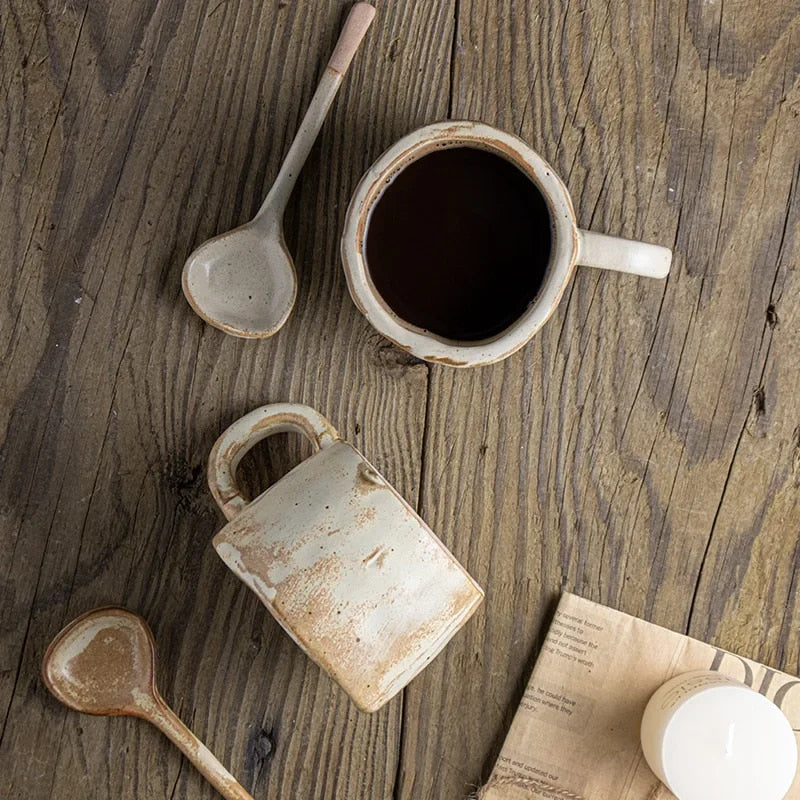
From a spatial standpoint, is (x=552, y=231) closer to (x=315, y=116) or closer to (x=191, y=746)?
(x=315, y=116)

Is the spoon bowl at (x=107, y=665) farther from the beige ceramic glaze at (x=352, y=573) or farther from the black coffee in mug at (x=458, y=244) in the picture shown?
the black coffee in mug at (x=458, y=244)

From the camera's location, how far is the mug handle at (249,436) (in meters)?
0.73

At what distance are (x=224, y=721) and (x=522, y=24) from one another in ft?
2.24

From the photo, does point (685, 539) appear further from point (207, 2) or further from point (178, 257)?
point (207, 2)

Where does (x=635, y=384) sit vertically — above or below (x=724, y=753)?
above

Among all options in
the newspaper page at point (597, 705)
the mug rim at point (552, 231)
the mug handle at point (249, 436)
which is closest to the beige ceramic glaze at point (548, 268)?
the mug rim at point (552, 231)

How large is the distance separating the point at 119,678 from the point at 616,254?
55cm

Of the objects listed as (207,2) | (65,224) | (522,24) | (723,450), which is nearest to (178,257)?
(65,224)

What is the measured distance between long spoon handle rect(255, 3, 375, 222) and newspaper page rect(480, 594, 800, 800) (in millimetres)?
438

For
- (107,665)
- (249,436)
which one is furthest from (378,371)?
(107,665)

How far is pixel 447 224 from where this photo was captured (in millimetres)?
724

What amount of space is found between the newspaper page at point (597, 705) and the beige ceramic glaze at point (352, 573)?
0.19 metres

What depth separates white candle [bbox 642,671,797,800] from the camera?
0.74 m

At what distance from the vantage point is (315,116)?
2.55 ft
